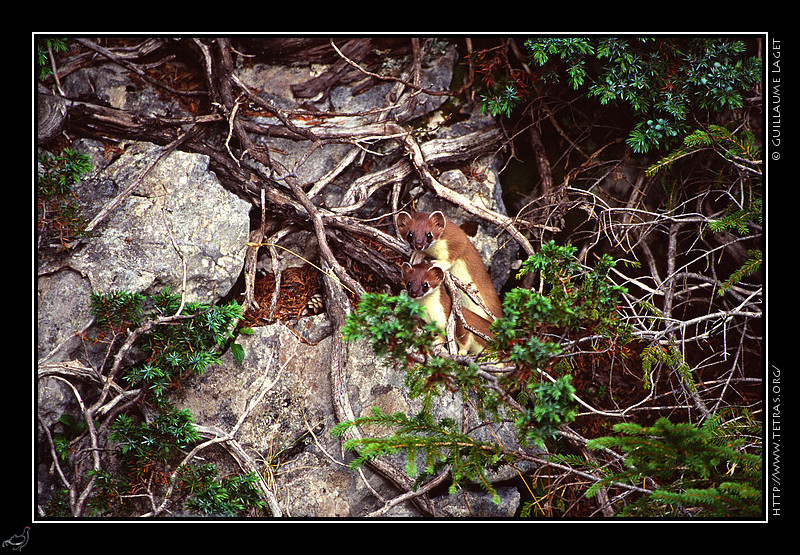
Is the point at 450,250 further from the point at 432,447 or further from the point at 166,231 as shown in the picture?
the point at 166,231

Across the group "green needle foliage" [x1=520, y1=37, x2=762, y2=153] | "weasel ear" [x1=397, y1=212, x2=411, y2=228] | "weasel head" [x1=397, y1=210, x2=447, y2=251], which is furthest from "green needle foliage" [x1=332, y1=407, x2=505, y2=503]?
"green needle foliage" [x1=520, y1=37, x2=762, y2=153]

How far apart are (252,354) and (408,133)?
128 centimetres

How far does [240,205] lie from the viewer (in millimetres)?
2879

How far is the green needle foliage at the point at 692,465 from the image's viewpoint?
6.74 feet

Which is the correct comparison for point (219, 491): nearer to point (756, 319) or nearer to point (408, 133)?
point (408, 133)

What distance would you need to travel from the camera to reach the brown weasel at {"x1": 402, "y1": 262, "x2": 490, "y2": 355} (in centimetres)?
272

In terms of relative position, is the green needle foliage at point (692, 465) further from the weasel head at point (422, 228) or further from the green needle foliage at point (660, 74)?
the green needle foliage at point (660, 74)

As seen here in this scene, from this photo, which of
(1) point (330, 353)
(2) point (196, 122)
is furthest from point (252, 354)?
(2) point (196, 122)

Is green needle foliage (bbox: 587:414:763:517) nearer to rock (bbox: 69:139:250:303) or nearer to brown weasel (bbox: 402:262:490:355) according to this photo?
brown weasel (bbox: 402:262:490:355)
